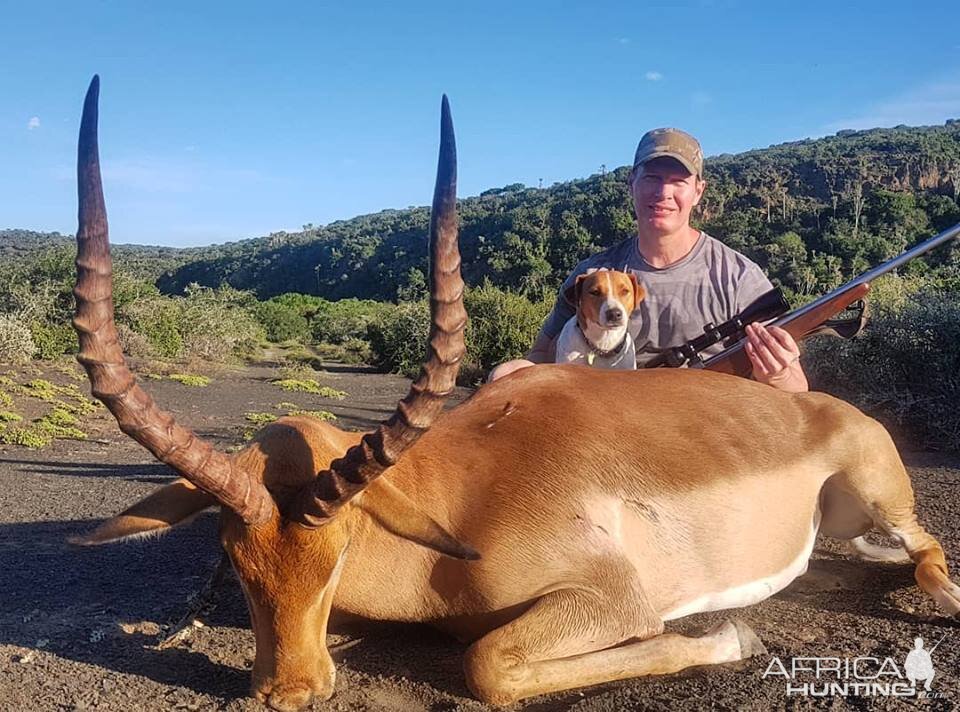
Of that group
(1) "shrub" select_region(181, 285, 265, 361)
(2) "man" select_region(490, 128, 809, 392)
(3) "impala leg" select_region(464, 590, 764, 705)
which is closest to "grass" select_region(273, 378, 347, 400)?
(1) "shrub" select_region(181, 285, 265, 361)

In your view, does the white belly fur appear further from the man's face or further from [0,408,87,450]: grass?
[0,408,87,450]: grass

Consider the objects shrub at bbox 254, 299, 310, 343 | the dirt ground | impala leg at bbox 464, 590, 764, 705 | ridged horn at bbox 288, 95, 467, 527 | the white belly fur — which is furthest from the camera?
shrub at bbox 254, 299, 310, 343

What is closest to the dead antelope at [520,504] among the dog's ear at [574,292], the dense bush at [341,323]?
the dog's ear at [574,292]

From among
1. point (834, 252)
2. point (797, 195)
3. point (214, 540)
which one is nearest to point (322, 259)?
point (797, 195)

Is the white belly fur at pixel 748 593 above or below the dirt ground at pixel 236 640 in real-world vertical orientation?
above

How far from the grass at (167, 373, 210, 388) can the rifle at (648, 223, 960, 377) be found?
1967 centimetres

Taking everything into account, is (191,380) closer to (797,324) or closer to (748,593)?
(797,324)

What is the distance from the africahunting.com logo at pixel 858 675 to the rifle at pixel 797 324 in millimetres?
2769

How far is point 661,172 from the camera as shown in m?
6.97

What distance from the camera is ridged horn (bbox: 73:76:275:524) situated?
2.52 m

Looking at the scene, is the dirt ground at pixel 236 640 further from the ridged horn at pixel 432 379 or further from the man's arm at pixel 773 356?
the man's arm at pixel 773 356

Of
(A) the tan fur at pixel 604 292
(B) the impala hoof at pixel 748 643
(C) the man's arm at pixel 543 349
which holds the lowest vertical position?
(B) the impala hoof at pixel 748 643

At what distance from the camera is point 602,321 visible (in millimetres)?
7023

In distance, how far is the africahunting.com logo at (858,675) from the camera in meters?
3.76
